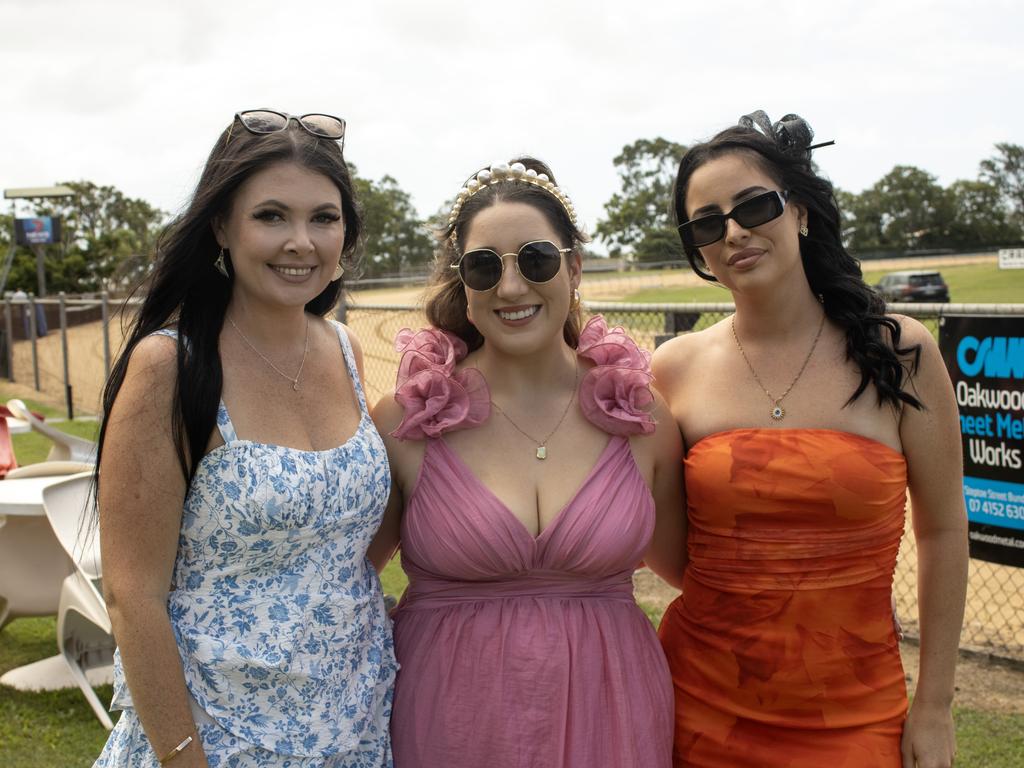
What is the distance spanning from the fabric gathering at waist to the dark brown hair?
765 millimetres

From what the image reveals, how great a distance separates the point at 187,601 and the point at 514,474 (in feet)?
2.85

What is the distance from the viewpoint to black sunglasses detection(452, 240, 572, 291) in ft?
8.11

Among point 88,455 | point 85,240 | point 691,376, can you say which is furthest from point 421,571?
point 85,240

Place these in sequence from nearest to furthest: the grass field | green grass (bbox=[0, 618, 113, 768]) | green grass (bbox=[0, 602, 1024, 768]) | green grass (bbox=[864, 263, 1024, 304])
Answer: green grass (bbox=[0, 602, 1024, 768]) → green grass (bbox=[0, 618, 113, 768]) → green grass (bbox=[864, 263, 1024, 304]) → the grass field

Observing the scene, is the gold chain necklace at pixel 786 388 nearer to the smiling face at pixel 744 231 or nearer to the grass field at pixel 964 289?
the smiling face at pixel 744 231

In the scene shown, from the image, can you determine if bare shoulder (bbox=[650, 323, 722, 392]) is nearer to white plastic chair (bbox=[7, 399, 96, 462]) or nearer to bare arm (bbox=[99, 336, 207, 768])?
bare arm (bbox=[99, 336, 207, 768])

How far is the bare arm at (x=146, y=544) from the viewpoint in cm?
200

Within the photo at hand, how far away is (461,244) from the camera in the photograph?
2.65 metres

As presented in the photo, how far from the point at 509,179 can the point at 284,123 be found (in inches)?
25.6

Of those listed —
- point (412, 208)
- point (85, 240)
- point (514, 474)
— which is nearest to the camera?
point (514, 474)

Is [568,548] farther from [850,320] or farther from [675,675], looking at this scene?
[850,320]

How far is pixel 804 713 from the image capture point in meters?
2.44

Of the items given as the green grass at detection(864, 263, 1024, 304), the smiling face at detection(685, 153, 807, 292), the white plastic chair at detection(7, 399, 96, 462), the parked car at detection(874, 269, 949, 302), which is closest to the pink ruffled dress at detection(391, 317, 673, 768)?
the smiling face at detection(685, 153, 807, 292)

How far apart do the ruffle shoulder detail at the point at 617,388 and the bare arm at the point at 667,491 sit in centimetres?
8
